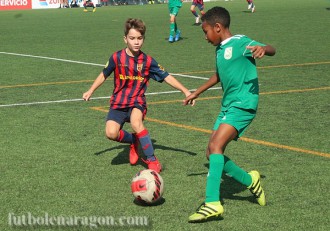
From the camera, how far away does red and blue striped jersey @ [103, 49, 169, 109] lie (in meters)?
8.12

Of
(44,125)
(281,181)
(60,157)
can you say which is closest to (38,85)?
(44,125)

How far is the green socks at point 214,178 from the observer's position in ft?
20.0

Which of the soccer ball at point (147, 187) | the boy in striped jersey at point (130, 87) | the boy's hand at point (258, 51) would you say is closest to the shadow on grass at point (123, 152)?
the boy in striped jersey at point (130, 87)

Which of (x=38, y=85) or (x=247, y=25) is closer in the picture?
(x=38, y=85)

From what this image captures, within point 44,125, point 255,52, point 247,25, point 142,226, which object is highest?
point 255,52

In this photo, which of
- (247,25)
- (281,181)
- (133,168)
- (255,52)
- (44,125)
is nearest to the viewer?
(255,52)

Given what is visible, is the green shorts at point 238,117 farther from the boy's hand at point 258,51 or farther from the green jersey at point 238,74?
the boy's hand at point 258,51

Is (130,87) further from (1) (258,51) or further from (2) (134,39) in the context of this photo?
(1) (258,51)

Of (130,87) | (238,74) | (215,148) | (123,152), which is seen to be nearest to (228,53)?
(238,74)

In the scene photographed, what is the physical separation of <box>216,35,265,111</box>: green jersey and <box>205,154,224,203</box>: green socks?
1.72 feet

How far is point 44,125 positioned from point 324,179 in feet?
14.6

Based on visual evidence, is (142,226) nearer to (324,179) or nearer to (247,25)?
(324,179)

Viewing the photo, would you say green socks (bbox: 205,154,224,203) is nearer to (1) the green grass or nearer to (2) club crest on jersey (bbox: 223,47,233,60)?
→ (1) the green grass

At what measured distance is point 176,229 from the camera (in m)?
5.75
